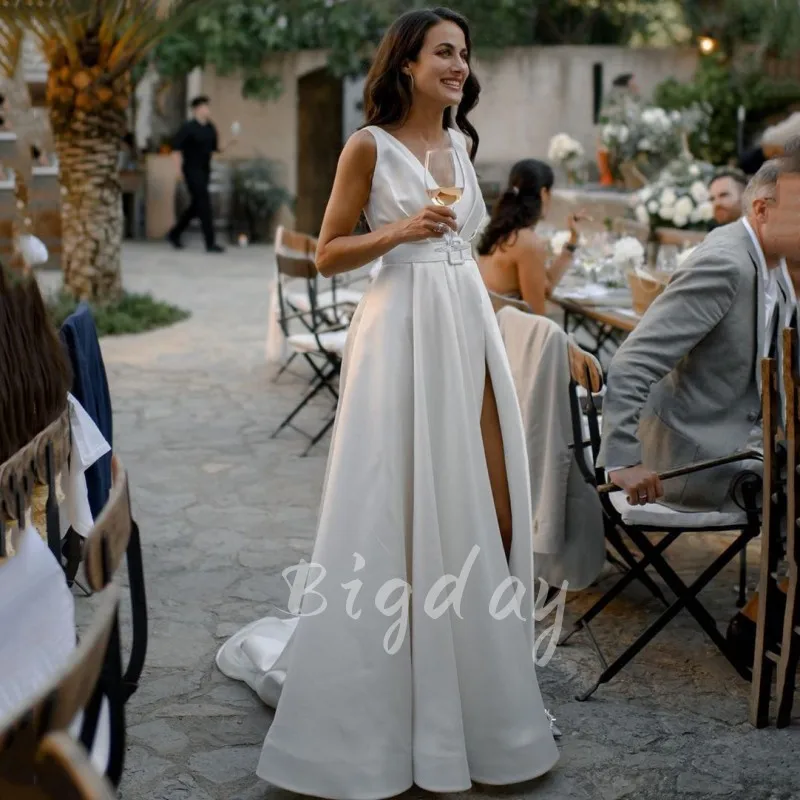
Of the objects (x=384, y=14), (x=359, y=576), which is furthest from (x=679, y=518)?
(x=384, y=14)

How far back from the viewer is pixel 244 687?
3.81m

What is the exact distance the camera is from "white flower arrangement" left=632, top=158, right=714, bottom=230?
6.86 m

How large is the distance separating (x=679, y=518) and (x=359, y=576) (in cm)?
104

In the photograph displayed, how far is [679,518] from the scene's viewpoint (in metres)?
3.65

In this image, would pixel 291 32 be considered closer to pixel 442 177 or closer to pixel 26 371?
pixel 442 177

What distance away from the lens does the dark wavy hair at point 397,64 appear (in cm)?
315

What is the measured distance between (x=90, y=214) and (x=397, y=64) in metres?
8.27

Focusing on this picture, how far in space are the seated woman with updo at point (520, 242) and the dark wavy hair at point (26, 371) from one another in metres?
2.92

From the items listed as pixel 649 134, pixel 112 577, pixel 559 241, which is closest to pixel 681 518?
pixel 112 577

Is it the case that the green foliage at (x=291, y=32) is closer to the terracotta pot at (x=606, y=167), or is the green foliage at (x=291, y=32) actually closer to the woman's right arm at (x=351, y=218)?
the terracotta pot at (x=606, y=167)

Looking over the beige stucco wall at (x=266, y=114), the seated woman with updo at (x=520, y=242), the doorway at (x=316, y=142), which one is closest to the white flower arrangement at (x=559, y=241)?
the seated woman with updo at (x=520, y=242)

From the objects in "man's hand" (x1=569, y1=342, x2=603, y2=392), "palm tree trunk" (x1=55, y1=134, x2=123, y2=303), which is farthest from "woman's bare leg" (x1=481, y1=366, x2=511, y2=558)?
"palm tree trunk" (x1=55, y1=134, x2=123, y2=303)

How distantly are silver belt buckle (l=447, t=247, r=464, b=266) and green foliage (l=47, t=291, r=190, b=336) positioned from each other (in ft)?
24.9

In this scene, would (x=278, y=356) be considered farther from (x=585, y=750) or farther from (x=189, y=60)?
(x=189, y=60)
